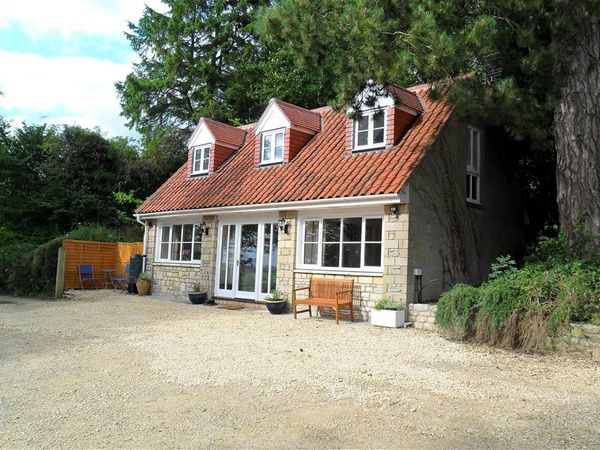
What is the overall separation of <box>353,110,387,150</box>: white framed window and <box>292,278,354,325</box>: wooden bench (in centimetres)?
373

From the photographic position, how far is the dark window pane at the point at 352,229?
12.0m

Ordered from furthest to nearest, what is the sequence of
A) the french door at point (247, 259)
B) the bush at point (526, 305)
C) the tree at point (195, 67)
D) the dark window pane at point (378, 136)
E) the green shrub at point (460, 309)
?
the tree at point (195, 67), the french door at point (247, 259), the dark window pane at point (378, 136), the green shrub at point (460, 309), the bush at point (526, 305)

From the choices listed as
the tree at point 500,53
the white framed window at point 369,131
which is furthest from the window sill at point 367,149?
the tree at point 500,53

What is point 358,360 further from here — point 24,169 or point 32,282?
point 24,169

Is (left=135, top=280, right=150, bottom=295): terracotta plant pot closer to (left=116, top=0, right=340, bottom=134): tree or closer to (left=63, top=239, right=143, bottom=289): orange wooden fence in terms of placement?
(left=63, top=239, right=143, bottom=289): orange wooden fence

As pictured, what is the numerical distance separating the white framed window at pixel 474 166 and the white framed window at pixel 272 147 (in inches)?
212

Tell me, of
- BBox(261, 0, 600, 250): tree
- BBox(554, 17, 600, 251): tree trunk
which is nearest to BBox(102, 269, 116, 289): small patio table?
BBox(261, 0, 600, 250): tree

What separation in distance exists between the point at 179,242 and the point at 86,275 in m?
4.55

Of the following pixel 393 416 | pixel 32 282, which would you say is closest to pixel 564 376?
pixel 393 416

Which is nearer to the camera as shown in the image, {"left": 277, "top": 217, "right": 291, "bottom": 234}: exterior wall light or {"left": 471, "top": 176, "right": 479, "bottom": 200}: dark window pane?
{"left": 277, "top": 217, "right": 291, "bottom": 234}: exterior wall light

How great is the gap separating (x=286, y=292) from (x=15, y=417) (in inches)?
334

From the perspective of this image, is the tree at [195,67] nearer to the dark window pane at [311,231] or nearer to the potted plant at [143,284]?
the potted plant at [143,284]

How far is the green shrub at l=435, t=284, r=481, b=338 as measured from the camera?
348 inches

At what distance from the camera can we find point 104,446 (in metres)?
4.11
